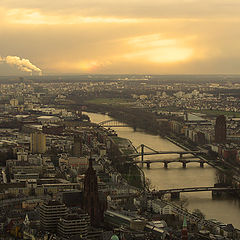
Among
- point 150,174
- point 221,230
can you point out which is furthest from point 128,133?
point 221,230

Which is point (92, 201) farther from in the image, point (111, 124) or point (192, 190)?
point (111, 124)

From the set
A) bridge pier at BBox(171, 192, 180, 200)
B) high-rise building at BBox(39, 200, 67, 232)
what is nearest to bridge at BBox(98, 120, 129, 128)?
bridge pier at BBox(171, 192, 180, 200)

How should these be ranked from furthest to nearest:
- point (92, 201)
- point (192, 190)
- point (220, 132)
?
1. point (220, 132)
2. point (192, 190)
3. point (92, 201)

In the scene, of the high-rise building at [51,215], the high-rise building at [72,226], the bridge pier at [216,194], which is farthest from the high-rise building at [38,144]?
the high-rise building at [72,226]

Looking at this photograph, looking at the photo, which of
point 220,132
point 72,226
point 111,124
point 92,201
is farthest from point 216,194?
point 111,124

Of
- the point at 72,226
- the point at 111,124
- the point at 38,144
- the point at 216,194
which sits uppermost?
the point at 72,226

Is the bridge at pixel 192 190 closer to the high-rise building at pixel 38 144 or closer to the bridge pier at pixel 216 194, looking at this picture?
the bridge pier at pixel 216 194

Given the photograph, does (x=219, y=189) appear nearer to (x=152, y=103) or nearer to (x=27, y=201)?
(x=27, y=201)
